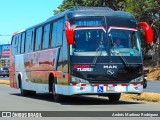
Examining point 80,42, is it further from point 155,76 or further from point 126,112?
point 155,76

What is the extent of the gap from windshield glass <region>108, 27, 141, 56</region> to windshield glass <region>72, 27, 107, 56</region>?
310 millimetres

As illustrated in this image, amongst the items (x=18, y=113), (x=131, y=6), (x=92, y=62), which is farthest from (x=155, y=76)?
(x=18, y=113)

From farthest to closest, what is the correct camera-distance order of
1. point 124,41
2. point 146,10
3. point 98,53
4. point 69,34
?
1. point 146,10
2. point 124,41
3. point 98,53
4. point 69,34

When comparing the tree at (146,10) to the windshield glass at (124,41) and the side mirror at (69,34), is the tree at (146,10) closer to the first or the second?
the windshield glass at (124,41)

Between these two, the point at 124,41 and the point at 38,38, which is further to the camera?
the point at 38,38

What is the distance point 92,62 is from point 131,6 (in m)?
34.6

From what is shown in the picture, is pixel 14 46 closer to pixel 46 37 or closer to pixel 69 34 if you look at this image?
pixel 46 37

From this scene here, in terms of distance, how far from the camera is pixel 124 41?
17672 millimetres

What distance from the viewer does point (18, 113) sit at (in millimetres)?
14375

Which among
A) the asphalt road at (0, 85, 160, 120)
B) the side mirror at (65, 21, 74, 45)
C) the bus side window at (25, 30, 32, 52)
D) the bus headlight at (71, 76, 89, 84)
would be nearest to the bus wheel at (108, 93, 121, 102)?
the asphalt road at (0, 85, 160, 120)

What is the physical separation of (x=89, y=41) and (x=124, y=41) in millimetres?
1344

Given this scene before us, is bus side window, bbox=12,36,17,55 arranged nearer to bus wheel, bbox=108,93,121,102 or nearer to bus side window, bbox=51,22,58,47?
bus side window, bbox=51,22,58,47

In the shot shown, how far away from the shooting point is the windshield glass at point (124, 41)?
17.5 m

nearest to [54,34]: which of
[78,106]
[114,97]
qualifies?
Result: [114,97]
